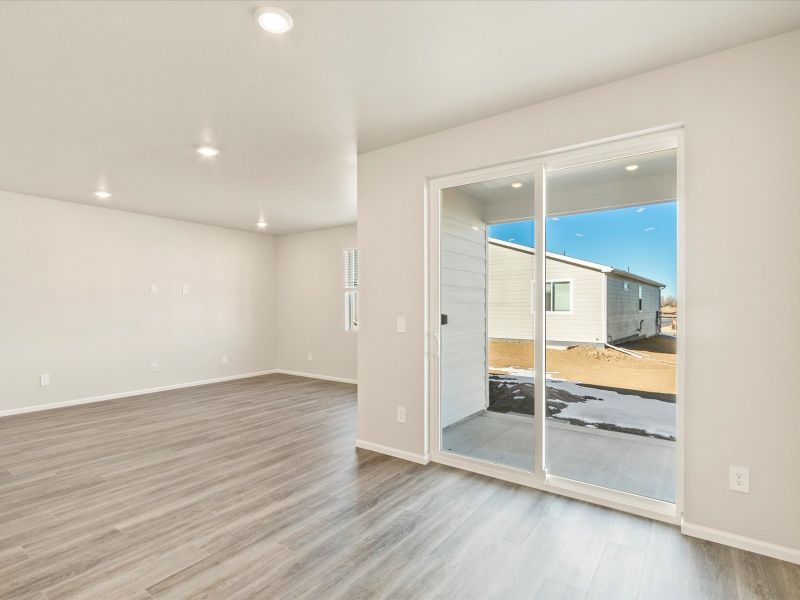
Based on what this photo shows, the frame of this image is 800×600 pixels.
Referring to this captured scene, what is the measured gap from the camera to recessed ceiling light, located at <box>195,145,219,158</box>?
356 cm

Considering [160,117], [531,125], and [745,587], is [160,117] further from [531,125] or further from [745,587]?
[745,587]

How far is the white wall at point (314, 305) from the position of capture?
7.09 metres

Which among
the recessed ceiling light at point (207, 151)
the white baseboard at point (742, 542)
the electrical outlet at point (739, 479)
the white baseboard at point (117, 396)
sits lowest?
the white baseboard at point (117, 396)

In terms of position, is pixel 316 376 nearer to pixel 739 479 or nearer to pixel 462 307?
pixel 462 307

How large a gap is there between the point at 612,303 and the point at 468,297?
Answer: 1022mm

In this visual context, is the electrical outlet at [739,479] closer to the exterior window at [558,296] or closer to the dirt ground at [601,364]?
the dirt ground at [601,364]

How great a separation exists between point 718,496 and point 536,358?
1193mm

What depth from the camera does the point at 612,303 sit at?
2986 millimetres

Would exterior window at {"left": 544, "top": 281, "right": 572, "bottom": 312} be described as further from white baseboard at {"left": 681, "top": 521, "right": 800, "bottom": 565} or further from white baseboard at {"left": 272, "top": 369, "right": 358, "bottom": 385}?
white baseboard at {"left": 272, "top": 369, "right": 358, "bottom": 385}

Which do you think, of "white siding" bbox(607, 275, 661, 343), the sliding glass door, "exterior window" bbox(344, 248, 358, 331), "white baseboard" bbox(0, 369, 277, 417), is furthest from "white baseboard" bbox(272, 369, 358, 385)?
"white siding" bbox(607, 275, 661, 343)

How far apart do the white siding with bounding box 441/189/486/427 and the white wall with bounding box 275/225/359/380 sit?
3615mm

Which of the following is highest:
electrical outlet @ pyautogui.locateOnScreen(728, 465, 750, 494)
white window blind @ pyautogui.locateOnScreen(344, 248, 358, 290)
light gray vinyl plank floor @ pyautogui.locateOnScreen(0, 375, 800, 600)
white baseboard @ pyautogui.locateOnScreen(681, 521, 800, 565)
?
white window blind @ pyautogui.locateOnScreen(344, 248, 358, 290)

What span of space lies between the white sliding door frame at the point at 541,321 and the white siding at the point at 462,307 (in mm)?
77

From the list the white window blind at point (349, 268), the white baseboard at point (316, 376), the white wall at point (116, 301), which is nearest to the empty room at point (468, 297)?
the white wall at point (116, 301)
